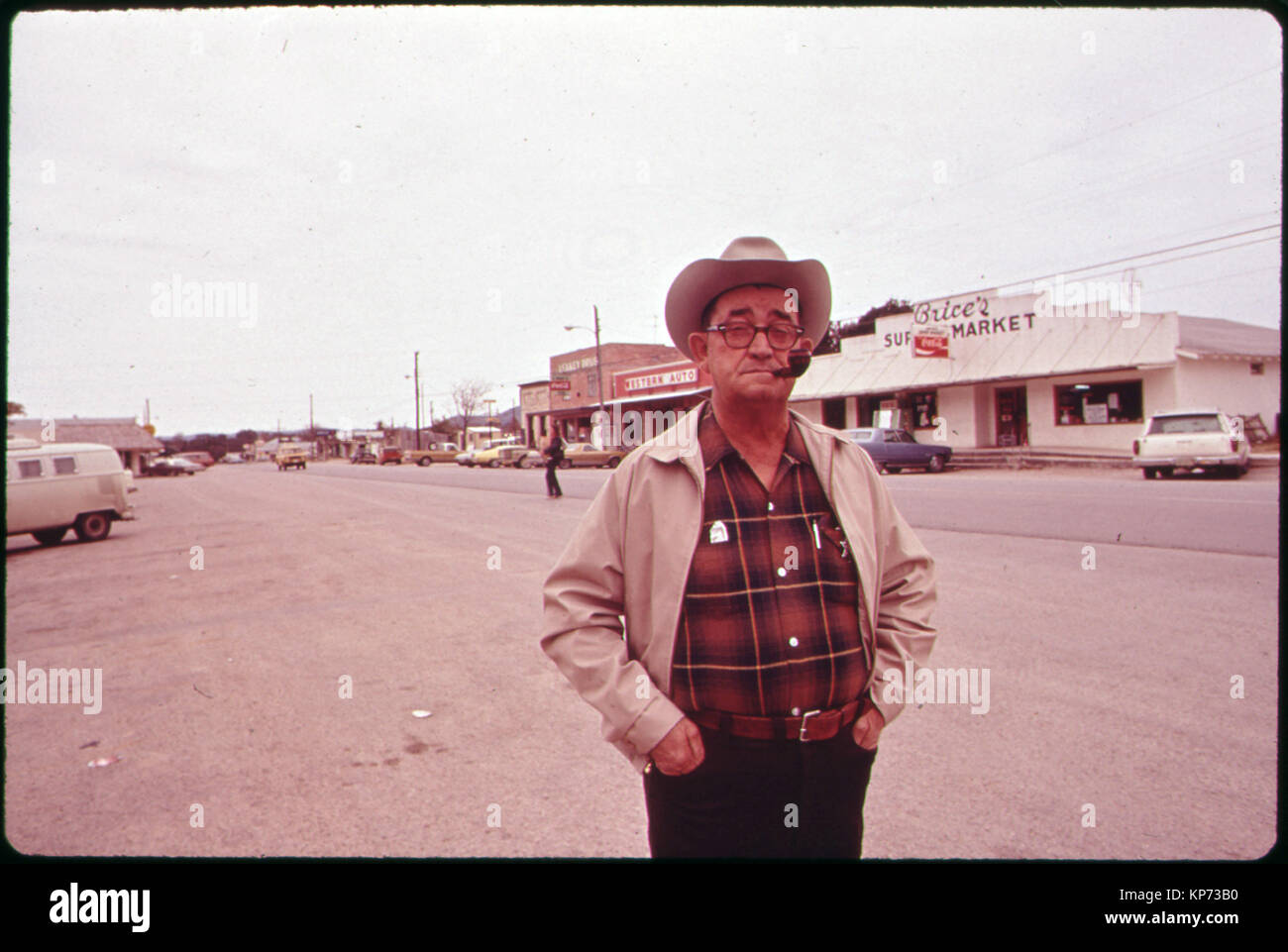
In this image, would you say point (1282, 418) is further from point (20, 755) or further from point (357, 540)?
point (357, 540)

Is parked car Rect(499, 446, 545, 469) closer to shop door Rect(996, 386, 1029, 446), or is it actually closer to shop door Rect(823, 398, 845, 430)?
shop door Rect(823, 398, 845, 430)

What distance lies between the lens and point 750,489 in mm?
1801

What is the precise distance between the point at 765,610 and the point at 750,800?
0.40 metres

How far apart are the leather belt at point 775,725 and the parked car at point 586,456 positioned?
101ft

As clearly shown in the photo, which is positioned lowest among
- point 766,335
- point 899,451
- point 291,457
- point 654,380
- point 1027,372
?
point 899,451

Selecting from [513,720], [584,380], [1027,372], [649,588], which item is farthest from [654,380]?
[649,588]

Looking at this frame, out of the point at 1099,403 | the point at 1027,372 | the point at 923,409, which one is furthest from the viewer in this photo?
the point at 923,409

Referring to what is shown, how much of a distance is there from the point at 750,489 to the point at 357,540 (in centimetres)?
1185

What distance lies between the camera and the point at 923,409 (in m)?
30.9

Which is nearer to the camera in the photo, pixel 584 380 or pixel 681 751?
pixel 681 751

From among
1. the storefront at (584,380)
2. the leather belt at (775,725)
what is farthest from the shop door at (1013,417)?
Result: the leather belt at (775,725)

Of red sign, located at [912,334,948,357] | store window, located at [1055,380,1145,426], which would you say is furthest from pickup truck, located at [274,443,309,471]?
store window, located at [1055,380,1145,426]

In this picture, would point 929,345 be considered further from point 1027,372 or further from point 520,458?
point 520,458
